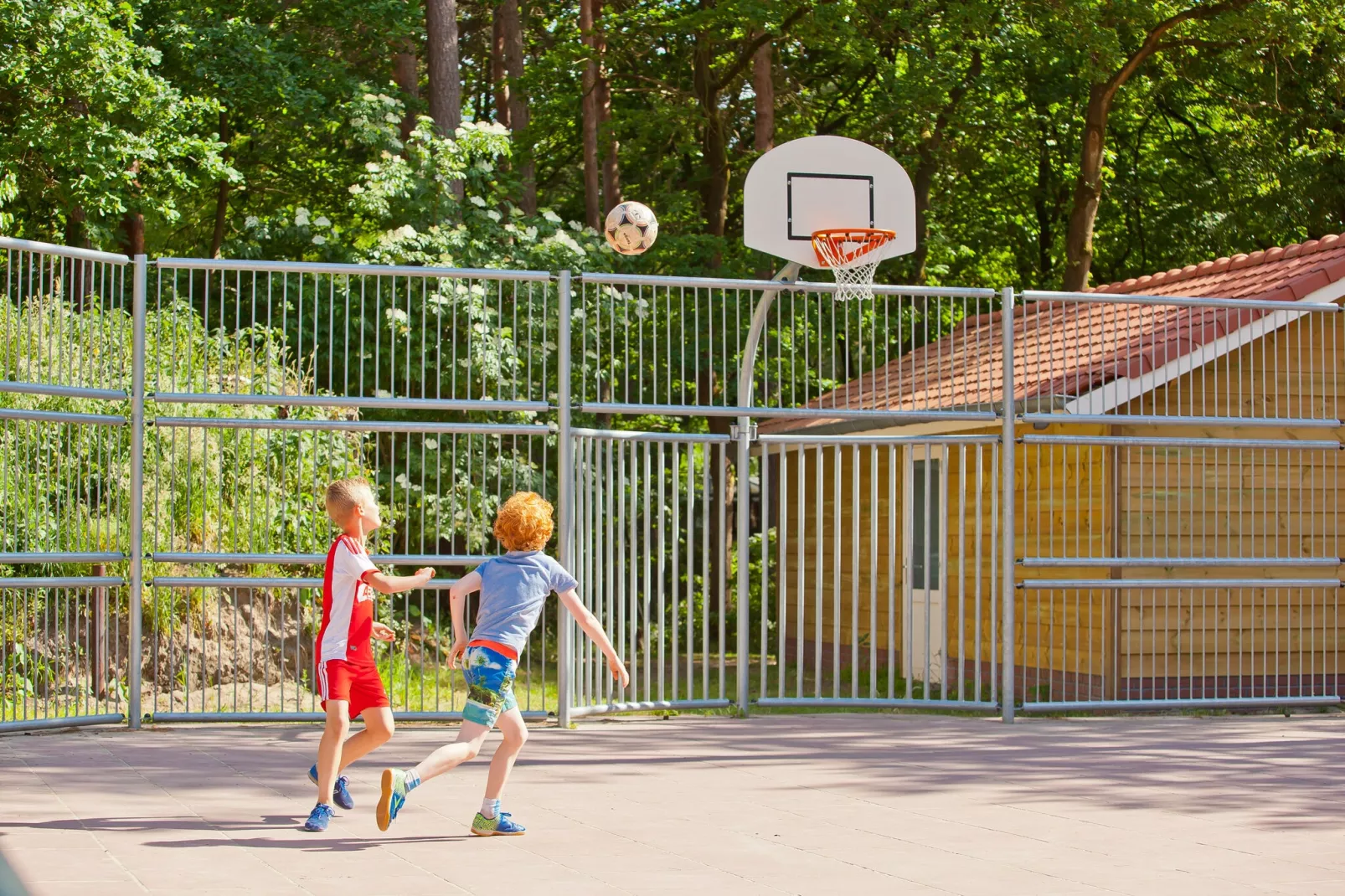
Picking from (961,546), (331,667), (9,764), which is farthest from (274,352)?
(961,546)

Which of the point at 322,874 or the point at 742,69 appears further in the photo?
the point at 742,69

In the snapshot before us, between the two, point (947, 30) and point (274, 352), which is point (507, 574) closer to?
point (274, 352)

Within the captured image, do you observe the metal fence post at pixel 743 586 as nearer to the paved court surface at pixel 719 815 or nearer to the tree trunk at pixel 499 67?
the paved court surface at pixel 719 815

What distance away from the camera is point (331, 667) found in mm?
6578

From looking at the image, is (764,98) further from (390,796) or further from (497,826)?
(390,796)

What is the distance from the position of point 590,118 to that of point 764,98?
3.05m

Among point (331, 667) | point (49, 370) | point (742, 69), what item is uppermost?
point (742, 69)

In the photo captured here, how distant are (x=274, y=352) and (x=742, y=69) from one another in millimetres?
14911

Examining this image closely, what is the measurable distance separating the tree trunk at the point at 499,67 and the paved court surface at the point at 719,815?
18327 mm

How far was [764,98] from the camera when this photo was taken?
22.4 metres

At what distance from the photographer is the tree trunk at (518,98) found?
2389 cm

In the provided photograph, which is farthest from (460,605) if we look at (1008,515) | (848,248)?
(848,248)

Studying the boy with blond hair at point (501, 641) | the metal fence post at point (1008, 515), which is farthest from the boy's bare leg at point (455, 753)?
the metal fence post at point (1008, 515)

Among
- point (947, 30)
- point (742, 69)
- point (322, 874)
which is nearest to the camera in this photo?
point (322, 874)
